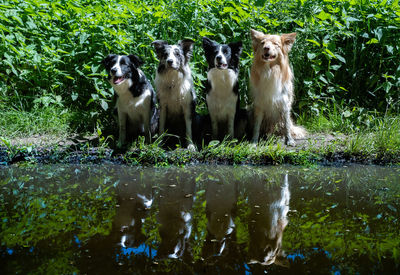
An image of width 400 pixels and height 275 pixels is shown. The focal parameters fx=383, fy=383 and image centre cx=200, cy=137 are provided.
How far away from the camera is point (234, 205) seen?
10.1 feet

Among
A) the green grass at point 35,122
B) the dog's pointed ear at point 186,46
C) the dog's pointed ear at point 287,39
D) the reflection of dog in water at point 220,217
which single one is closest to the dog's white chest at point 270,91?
the dog's pointed ear at point 287,39

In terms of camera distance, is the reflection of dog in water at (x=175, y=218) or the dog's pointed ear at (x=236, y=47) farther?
the dog's pointed ear at (x=236, y=47)

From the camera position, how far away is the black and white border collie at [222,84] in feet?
15.9

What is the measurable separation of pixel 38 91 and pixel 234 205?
422 centimetres

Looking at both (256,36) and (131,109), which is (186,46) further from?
(131,109)

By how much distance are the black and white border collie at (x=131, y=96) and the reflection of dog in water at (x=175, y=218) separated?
151 cm

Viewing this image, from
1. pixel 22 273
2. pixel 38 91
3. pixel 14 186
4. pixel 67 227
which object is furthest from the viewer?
pixel 38 91

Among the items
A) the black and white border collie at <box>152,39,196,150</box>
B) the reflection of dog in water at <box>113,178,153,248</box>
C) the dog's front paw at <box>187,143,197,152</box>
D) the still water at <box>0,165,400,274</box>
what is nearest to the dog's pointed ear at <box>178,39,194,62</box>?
the black and white border collie at <box>152,39,196,150</box>

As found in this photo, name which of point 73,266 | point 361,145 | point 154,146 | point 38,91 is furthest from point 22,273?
point 38,91

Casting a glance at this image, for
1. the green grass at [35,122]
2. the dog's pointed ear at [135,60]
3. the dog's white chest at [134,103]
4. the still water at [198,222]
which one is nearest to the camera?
the still water at [198,222]

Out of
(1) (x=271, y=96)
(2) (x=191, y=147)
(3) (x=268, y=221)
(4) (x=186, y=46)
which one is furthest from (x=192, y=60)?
(3) (x=268, y=221)

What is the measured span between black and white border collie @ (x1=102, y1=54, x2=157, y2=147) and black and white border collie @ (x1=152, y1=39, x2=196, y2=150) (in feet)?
0.49

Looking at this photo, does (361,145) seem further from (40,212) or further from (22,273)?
(22,273)

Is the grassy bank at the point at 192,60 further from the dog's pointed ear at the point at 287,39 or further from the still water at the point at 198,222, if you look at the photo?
the still water at the point at 198,222
